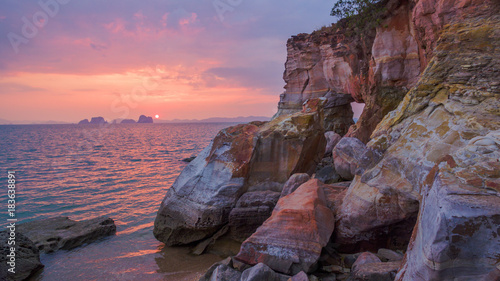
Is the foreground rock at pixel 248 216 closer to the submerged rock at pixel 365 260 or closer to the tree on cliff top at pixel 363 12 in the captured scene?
the submerged rock at pixel 365 260

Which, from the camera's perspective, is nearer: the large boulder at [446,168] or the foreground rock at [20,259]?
the large boulder at [446,168]

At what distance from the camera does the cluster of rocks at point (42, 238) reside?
670cm

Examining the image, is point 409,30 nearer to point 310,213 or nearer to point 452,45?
point 452,45

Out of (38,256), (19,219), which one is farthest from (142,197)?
(38,256)

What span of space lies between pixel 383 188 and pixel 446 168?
1798 mm

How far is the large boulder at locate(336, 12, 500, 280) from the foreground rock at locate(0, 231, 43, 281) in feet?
23.0

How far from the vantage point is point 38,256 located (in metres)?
7.45

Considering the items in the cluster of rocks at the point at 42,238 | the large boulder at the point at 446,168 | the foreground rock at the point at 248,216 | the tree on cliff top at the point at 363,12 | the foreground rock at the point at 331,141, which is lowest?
the cluster of rocks at the point at 42,238

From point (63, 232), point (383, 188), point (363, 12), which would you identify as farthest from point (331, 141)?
point (63, 232)

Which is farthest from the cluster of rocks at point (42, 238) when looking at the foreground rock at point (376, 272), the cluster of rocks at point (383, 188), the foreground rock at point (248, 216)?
the foreground rock at point (376, 272)

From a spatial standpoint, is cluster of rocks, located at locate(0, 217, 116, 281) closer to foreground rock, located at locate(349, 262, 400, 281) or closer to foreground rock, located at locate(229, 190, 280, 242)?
foreground rock, located at locate(229, 190, 280, 242)

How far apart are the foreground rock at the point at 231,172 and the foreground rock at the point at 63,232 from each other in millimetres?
2203

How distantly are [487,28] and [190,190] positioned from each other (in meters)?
7.37

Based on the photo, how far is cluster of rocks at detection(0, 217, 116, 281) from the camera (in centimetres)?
670
